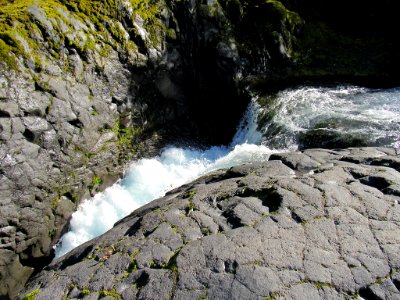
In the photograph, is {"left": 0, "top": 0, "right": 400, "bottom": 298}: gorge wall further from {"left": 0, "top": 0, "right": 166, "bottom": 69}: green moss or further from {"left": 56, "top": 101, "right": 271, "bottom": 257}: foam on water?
{"left": 56, "top": 101, "right": 271, "bottom": 257}: foam on water

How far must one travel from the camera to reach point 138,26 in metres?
10.5

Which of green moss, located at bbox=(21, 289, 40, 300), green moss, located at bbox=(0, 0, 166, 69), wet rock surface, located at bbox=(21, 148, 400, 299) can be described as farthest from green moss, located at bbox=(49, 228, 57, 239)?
green moss, located at bbox=(0, 0, 166, 69)

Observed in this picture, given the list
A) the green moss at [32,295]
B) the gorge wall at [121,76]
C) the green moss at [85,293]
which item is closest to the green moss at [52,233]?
the gorge wall at [121,76]

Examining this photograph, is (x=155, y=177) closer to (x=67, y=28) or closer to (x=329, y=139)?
(x=67, y=28)

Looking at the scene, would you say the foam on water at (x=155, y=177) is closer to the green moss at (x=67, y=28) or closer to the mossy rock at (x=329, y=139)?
the mossy rock at (x=329, y=139)

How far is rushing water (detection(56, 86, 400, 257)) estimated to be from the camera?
29.0 ft

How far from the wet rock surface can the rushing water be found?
2.79 m

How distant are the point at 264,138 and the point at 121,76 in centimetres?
450

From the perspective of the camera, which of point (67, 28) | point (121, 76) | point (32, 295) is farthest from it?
point (121, 76)

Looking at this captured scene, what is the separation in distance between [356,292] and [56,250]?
6.73m

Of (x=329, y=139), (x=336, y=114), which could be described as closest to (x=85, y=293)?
(x=329, y=139)

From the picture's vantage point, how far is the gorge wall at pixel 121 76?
7.79 m

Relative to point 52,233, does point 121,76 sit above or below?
above

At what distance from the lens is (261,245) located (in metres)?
4.54
